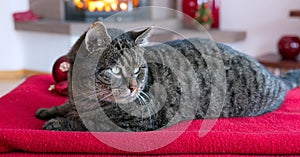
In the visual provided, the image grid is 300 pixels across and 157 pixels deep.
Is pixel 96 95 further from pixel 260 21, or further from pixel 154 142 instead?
pixel 260 21

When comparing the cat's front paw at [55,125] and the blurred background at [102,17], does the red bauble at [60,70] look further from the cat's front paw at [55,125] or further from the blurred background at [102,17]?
the blurred background at [102,17]

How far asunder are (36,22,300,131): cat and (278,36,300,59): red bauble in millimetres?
1197

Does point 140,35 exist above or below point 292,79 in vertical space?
above

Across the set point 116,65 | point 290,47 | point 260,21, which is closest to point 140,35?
point 116,65

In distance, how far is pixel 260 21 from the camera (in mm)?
2998

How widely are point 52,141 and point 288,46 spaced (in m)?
1.88

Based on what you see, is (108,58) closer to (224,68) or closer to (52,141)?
(52,141)

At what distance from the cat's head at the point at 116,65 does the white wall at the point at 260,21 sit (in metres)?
2.04

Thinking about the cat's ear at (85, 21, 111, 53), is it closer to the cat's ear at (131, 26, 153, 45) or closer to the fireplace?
the cat's ear at (131, 26, 153, 45)

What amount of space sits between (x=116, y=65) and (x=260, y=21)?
2173 mm

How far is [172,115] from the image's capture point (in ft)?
3.84

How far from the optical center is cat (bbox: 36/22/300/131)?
1047 millimetres

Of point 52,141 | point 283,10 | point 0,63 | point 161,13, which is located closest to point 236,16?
point 283,10

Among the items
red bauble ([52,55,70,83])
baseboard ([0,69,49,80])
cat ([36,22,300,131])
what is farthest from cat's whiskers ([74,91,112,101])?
baseboard ([0,69,49,80])
